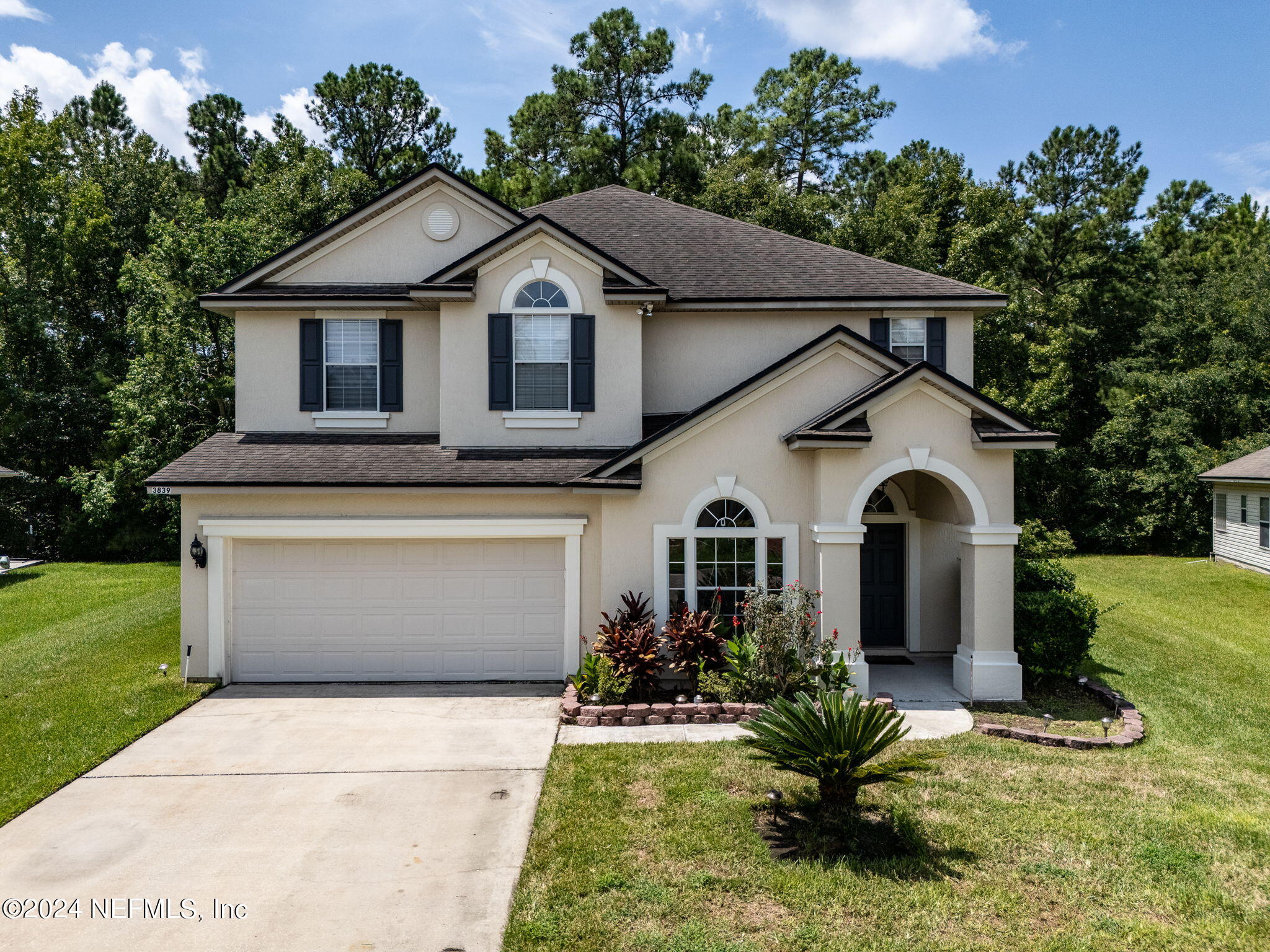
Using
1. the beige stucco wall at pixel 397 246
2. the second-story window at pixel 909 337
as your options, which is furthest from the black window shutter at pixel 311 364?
the second-story window at pixel 909 337

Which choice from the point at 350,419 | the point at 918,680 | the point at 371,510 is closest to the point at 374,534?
the point at 371,510

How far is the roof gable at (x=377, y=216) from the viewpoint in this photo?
13.2m

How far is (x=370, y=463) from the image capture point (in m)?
12.2

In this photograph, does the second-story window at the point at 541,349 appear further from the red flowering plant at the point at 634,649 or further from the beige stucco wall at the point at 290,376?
the red flowering plant at the point at 634,649

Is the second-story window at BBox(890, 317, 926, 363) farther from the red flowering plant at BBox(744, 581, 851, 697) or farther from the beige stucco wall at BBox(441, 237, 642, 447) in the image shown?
the red flowering plant at BBox(744, 581, 851, 697)

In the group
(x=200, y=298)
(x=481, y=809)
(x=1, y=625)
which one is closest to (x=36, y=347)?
(x=1, y=625)

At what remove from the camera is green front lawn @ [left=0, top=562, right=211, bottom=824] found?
29.0 feet

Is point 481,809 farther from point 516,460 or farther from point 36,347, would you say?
point 36,347

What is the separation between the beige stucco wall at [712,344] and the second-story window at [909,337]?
18 cm

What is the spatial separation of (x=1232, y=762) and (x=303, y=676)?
40.9 ft

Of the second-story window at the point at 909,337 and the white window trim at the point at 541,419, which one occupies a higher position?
the second-story window at the point at 909,337

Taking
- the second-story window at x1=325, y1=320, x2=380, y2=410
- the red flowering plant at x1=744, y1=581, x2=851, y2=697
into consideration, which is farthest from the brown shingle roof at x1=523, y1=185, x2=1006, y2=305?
the red flowering plant at x1=744, y1=581, x2=851, y2=697

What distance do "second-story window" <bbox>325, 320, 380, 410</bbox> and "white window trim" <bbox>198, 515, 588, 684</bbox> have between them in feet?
8.47

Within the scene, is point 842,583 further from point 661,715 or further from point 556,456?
point 556,456
